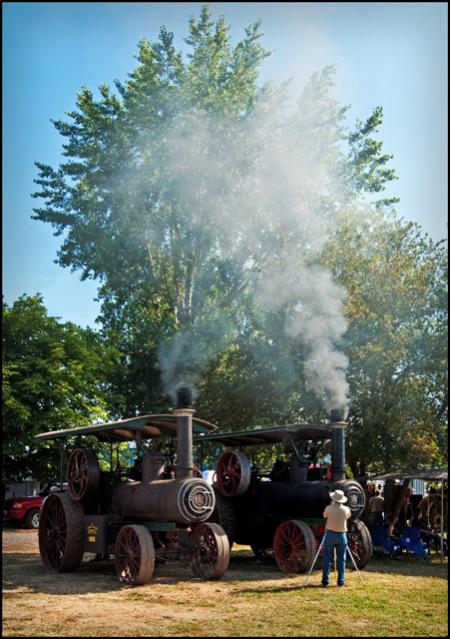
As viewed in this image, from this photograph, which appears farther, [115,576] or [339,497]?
[115,576]

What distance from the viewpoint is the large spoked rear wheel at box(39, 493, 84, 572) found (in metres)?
14.3

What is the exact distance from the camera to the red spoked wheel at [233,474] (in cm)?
1592

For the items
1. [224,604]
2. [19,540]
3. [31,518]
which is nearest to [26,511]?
[31,518]

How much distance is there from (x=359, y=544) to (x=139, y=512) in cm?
404

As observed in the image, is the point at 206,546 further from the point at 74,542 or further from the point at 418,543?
the point at 418,543

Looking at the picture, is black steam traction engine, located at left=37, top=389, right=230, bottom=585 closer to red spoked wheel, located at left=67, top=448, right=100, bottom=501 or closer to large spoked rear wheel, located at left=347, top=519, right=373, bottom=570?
red spoked wheel, located at left=67, top=448, right=100, bottom=501

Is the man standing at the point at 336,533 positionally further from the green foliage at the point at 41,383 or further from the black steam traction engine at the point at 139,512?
the green foliage at the point at 41,383

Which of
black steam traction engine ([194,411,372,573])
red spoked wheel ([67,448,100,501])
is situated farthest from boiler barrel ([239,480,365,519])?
red spoked wheel ([67,448,100,501])

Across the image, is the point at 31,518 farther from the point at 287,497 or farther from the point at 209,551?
the point at 209,551

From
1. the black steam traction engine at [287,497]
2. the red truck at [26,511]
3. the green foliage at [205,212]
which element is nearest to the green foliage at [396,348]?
the green foliage at [205,212]

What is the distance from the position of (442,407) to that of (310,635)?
47.7 feet

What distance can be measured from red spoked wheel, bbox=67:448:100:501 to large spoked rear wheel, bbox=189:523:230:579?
2012mm

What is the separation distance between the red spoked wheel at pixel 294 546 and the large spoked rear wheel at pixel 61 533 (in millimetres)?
3451

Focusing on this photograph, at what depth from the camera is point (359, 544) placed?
594 inches
